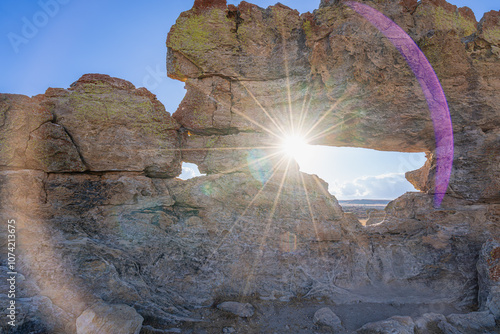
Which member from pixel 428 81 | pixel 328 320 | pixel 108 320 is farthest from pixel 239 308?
pixel 428 81

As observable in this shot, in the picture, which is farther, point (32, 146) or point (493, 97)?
point (493, 97)

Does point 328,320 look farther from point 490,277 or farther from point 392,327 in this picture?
point 490,277

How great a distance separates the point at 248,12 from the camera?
21.5 feet

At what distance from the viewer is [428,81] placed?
6.15 meters

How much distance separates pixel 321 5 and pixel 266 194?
5606 mm

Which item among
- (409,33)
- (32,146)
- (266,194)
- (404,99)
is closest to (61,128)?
(32,146)

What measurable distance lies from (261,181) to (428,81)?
5.22m

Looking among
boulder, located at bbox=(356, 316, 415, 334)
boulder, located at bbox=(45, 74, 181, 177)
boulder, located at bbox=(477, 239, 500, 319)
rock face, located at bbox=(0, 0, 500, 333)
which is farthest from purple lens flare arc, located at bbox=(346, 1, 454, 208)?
boulder, located at bbox=(45, 74, 181, 177)

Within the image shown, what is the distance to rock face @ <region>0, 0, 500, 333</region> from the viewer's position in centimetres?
500

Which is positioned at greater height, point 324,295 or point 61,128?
point 61,128

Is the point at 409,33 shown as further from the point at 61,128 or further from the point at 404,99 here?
the point at 61,128

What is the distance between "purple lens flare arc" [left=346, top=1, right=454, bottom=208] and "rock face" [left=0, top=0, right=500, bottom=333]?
0.62 feet

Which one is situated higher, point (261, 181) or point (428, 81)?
point (428, 81)

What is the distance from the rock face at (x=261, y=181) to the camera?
500 centimetres
